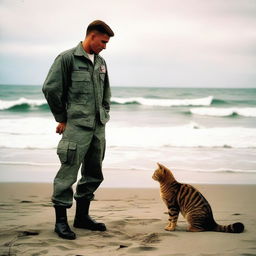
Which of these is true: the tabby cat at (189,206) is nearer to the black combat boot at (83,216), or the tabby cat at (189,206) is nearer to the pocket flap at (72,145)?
the black combat boot at (83,216)

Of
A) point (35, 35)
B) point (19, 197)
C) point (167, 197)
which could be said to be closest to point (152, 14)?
point (35, 35)

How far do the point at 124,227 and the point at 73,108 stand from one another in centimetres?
107

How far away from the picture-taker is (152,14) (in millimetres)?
11531

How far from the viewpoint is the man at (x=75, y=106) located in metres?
3.10

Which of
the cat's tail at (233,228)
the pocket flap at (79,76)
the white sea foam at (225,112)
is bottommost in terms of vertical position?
the cat's tail at (233,228)

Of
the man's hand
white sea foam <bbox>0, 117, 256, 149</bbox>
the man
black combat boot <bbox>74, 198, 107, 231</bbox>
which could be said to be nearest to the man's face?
the man

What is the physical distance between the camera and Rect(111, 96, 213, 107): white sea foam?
17.6 meters

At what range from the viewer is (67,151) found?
10.1 feet

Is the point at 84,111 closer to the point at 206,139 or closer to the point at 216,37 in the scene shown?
the point at 206,139

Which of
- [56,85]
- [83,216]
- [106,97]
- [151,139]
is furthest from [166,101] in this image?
[56,85]

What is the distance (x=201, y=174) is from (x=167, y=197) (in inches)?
107

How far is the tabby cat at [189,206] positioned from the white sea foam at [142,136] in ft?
15.6

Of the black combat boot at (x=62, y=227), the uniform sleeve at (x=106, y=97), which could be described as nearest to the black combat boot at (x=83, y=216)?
the black combat boot at (x=62, y=227)

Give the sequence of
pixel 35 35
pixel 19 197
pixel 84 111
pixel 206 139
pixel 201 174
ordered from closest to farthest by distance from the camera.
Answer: pixel 84 111 < pixel 19 197 < pixel 201 174 < pixel 206 139 < pixel 35 35
